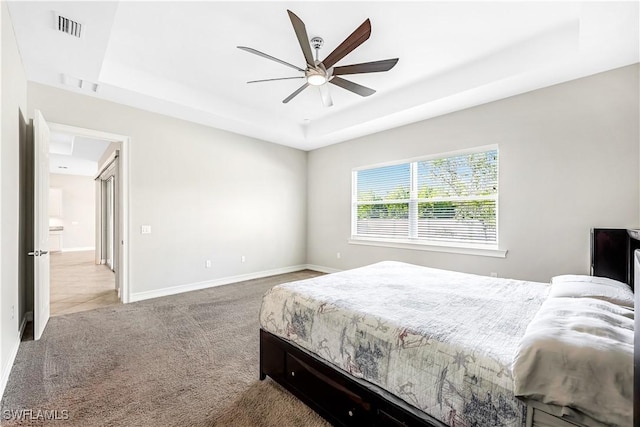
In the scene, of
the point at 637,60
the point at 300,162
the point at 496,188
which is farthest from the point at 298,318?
the point at 300,162

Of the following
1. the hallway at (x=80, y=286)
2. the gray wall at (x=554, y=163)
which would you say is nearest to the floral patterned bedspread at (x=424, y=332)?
the gray wall at (x=554, y=163)

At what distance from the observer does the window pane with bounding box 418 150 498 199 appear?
12.5 feet

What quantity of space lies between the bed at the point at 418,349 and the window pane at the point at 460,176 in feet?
6.36

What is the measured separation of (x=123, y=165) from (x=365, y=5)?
3595 mm

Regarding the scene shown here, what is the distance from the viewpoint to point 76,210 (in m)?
9.55

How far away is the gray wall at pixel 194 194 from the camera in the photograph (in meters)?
3.85

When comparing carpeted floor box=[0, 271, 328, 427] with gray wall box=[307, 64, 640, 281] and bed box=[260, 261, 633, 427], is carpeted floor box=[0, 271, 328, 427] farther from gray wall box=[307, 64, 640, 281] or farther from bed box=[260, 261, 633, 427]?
gray wall box=[307, 64, 640, 281]

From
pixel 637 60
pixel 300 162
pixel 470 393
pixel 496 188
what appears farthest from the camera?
pixel 300 162

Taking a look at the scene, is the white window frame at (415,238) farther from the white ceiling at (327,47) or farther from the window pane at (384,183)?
the white ceiling at (327,47)

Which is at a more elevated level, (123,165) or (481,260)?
(123,165)

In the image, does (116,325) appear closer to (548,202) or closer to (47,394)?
(47,394)

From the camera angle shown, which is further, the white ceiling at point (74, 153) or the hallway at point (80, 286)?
the white ceiling at point (74, 153)

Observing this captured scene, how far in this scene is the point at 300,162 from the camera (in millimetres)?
6211

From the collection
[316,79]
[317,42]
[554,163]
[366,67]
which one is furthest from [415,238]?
[317,42]
